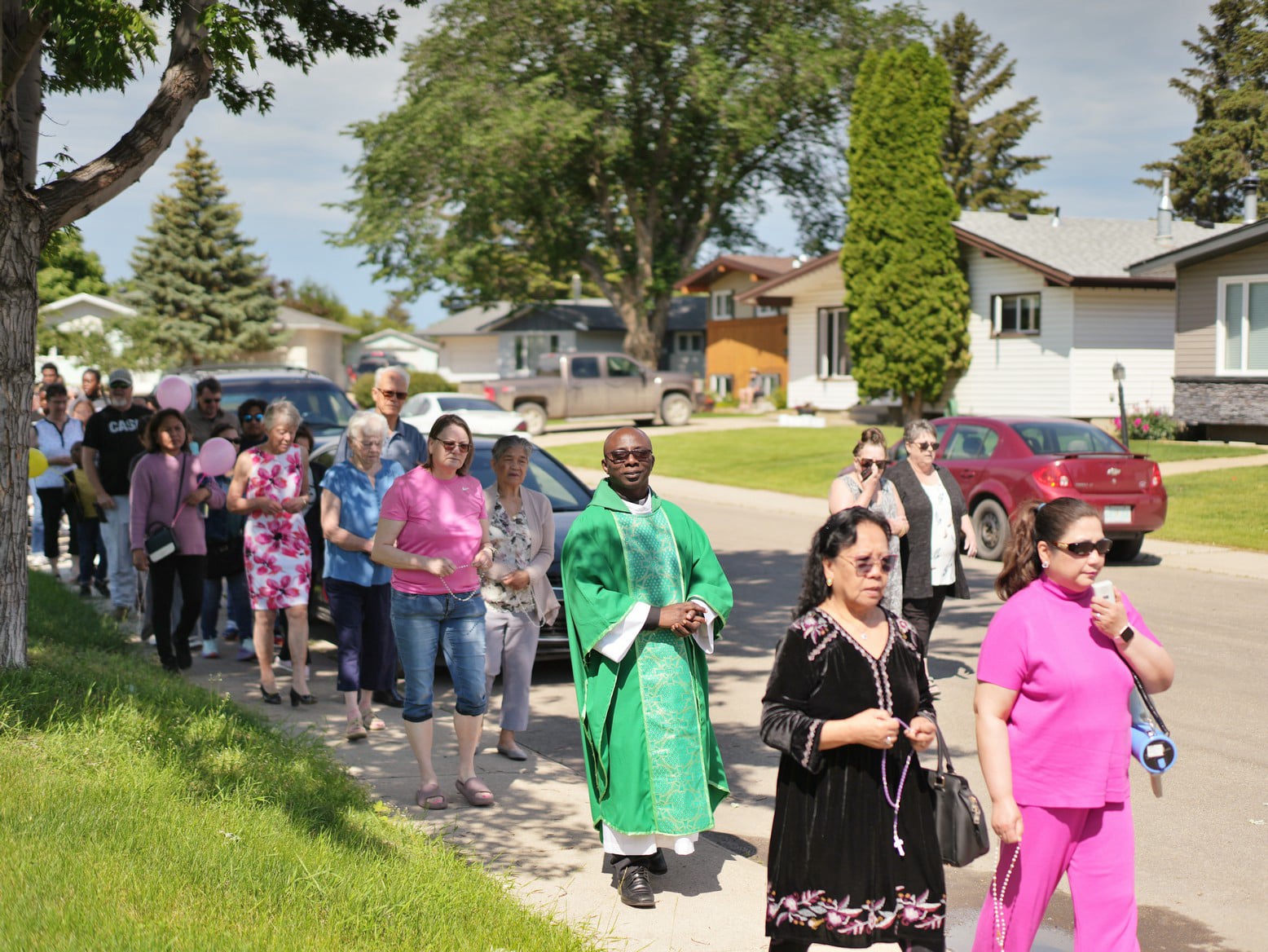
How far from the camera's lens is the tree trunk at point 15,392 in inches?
272

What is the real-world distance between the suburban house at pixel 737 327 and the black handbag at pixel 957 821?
41.7 meters

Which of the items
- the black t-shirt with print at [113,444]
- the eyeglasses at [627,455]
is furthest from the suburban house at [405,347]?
the eyeglasses at [627,455]

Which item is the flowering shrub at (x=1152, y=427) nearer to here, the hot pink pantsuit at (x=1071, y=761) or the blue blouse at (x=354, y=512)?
the blue blouse at (x=354, y=512)

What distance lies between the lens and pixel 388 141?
42.7m

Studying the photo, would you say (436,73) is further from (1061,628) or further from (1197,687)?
(1061,628)

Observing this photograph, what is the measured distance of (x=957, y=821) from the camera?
145 inches

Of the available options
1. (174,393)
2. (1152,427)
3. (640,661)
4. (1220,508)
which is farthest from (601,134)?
(640,661)

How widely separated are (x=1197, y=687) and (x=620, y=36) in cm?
3628

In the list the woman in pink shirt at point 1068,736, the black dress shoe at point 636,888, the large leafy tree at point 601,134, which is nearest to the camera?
the woman in pink shirt at point 1068,736

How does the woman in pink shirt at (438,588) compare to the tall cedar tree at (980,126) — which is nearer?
the woman in pink shirt at (438,588)

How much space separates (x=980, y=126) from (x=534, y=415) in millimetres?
35985

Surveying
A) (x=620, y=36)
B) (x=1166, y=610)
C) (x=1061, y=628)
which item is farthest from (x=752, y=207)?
(x=1061, y=628)

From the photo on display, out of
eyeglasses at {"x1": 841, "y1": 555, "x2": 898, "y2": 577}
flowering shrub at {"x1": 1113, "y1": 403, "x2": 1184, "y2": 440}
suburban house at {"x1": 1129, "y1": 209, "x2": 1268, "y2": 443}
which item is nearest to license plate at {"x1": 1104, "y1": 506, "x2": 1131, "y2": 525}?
eyeglasses at {"x1": 841, "y1": 555, "x2": 898, "y2": 577}

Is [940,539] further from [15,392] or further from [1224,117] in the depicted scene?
[1224,117]
